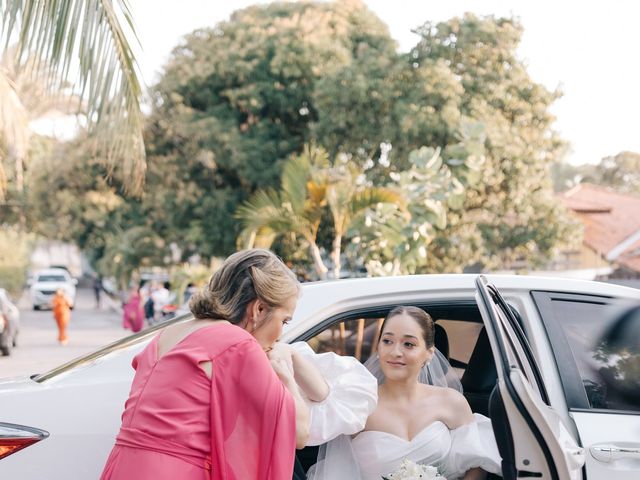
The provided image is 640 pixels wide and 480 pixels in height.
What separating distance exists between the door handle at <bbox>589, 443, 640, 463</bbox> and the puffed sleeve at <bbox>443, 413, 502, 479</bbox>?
41 centimetres

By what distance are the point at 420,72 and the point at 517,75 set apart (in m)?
2.50

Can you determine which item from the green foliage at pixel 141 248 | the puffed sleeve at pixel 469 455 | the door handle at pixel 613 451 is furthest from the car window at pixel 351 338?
the green foliage at pixel 141 248

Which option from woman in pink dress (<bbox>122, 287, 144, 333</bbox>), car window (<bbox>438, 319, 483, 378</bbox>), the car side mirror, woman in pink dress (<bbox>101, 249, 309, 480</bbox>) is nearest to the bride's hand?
woman in pink dress (<bbox>101, 249, 309, 480</bbox>)

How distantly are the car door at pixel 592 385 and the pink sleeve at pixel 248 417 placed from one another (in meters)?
1.29

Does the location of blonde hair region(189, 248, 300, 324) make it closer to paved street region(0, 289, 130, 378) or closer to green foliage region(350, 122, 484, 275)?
paved street region(0, 289, 130, 378)

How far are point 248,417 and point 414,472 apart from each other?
0.98 meters

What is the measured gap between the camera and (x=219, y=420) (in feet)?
8.61

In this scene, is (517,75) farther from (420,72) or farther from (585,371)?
(585,371)

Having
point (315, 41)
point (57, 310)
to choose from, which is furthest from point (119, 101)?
point (315, 41)

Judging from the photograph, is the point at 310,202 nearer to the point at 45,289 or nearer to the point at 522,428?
the point at 522,428

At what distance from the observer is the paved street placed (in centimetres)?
1728

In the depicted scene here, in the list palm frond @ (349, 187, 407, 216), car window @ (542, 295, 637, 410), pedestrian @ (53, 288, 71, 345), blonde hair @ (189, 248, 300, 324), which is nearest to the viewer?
blonde hair @ (189, 248, 300, 324)

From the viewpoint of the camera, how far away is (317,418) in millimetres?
3285

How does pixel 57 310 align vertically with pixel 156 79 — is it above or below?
below
